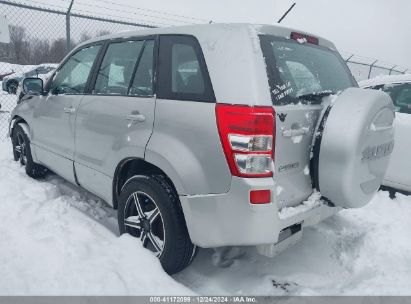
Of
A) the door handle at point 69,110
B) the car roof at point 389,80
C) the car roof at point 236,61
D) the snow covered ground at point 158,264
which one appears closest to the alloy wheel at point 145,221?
the snow covered ground at point 158,264

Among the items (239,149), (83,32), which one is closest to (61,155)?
(239,149)

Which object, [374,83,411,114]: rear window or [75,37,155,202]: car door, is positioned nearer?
[75,37,155,202]: car door

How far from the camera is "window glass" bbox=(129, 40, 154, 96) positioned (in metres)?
2.79

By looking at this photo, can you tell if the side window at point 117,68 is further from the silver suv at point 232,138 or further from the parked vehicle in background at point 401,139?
the parked vehicle in background at point 401,139

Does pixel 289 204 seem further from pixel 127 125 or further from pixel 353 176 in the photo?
pixel 127 125

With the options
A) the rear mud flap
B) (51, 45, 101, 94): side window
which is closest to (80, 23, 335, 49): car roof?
(51, 45, 101, 94): side window

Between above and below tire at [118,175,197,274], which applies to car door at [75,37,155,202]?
above

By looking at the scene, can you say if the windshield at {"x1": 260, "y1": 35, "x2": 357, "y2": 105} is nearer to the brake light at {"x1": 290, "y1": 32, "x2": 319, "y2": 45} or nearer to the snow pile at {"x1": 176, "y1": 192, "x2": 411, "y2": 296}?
the brake light at {"x1": 290, "y1": 32, "x2": 319, "y2": 45}

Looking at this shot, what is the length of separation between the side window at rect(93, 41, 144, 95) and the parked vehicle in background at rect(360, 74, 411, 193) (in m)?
3.16

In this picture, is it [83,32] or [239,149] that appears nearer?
[239,149]

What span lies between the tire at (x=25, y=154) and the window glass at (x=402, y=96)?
4.68 metres

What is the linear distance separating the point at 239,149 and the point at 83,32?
262 inches

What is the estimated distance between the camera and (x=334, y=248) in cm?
331

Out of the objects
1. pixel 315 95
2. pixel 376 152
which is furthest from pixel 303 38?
pixel 376 152
